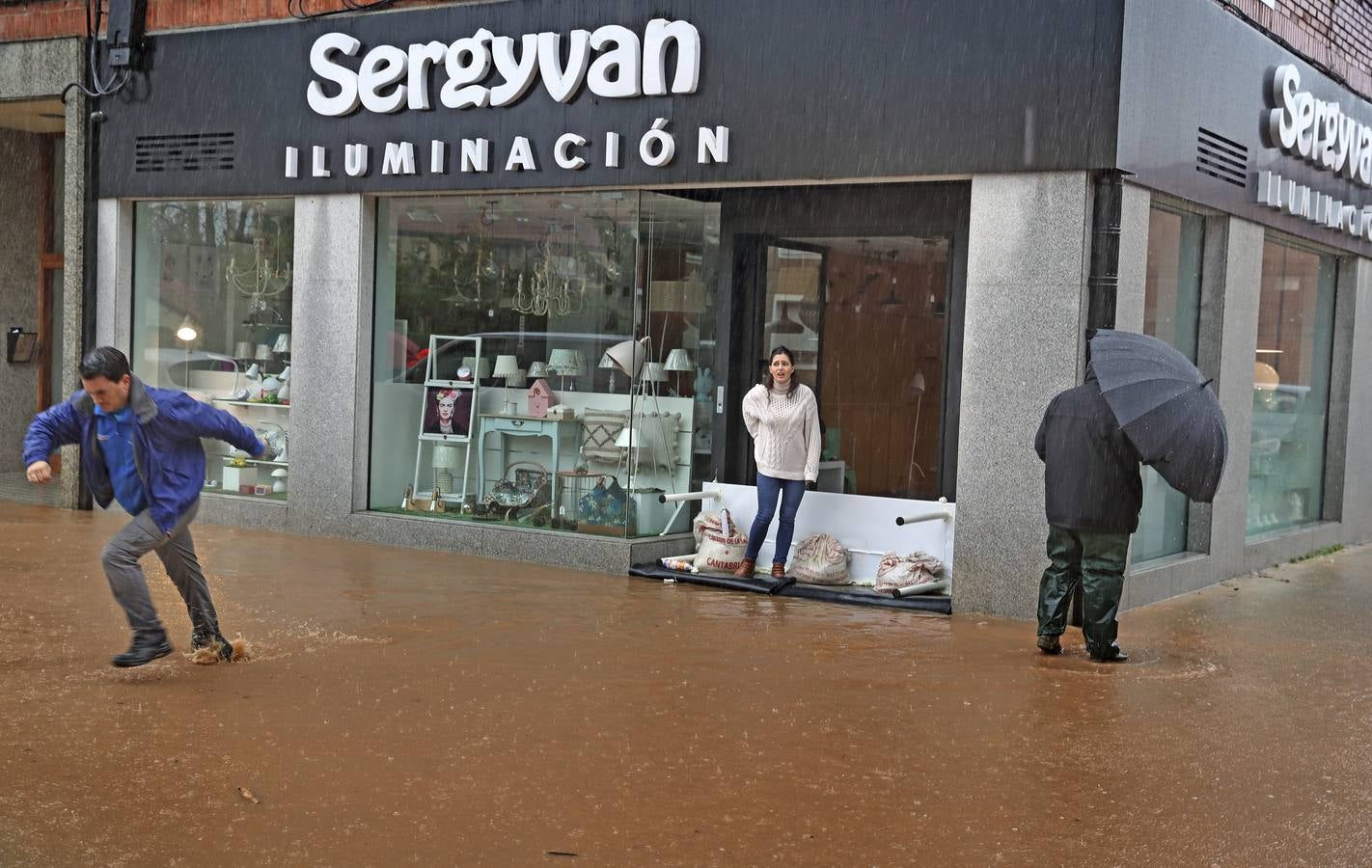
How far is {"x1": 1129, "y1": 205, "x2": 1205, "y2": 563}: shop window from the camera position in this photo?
11.2 meters

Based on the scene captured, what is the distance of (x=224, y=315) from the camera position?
47.6ft

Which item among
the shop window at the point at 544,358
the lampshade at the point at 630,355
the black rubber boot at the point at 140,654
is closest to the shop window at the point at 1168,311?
the shop window at the point at 544,358

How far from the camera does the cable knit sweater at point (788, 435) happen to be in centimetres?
1138

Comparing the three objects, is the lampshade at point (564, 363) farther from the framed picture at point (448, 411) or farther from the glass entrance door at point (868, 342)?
the glass entrance door at point (868, 342)

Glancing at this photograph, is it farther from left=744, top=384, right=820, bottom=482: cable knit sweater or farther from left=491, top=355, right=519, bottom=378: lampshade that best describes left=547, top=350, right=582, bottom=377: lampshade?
left=744, top=384, right=820, bottom=482: cable knit sweater

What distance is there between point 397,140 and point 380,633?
17.9ft

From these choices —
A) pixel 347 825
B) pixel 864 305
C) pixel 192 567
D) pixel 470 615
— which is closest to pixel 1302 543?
pixel 864 305

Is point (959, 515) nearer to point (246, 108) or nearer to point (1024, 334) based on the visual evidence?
point (1024, 334)

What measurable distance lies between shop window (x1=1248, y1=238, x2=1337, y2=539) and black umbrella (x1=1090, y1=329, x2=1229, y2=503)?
4.67 metres

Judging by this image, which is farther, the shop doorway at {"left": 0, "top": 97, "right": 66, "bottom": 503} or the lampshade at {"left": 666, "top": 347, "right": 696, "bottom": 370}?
the shop doorway at {"left": 0, "top": 97, "right": 66, "bottom": 503}

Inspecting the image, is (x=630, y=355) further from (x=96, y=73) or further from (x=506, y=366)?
(x=96, y=73)

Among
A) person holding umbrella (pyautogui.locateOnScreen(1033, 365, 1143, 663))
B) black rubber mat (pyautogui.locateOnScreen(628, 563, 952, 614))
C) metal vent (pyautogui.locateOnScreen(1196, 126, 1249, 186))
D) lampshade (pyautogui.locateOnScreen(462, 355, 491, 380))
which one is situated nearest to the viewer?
person holding umbrella (pyautogui.locateOnScreen(1033, 365, 1143, 663))

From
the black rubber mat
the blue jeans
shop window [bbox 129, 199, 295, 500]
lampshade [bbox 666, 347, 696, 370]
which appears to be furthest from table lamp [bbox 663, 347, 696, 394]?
shop window [bbox 129, 199, 295, 500]

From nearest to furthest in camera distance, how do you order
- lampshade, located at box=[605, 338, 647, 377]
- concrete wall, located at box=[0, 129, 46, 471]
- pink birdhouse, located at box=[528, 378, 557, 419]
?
lampshade, located at box=[605, 338, 647, 377]
pink birdhouse, located at box=[528, 378, 557, 419]
concrete wall, located at box=[0, 129, 46, 471]
